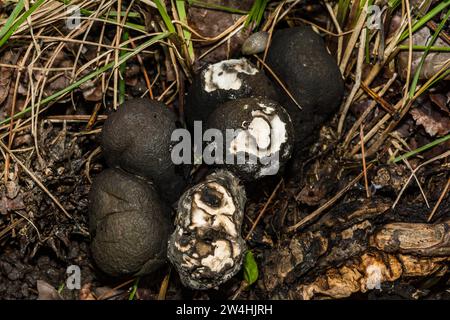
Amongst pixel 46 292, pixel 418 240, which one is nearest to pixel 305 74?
pixel 418 240

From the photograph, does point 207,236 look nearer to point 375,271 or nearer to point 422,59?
point 375,271

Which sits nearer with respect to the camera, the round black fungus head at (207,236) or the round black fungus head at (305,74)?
the round black fungus head at (207,236)

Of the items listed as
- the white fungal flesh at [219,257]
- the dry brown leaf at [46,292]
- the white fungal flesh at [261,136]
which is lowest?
the dry brown leaf at [46,292]

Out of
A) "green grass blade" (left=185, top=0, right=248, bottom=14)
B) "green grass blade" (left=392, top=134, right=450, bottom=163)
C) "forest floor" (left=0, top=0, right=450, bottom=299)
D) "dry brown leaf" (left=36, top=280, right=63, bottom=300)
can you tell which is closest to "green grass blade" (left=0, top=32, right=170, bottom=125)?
"forest floor" (left=0, top=0, right=450, bottom=299)

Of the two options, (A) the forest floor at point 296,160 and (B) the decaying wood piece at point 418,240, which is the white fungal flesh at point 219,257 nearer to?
(A) the forest floor at point 296,160

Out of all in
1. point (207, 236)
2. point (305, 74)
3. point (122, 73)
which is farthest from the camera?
point (122, 73)

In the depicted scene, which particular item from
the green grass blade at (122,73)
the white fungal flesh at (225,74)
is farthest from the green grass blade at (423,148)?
the green grass blade at (122,73)

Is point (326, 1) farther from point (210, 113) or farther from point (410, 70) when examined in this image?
point (210, 113)
